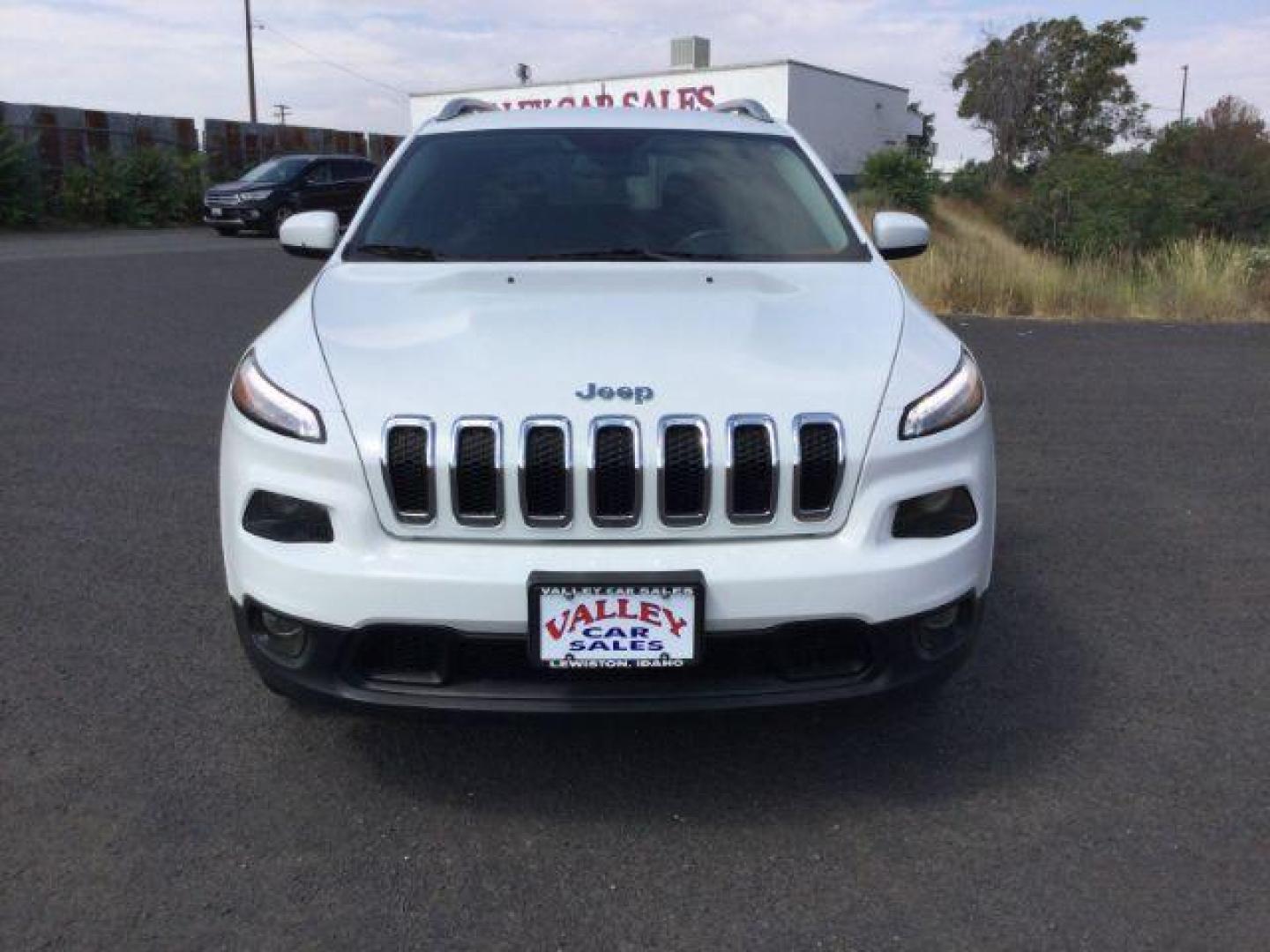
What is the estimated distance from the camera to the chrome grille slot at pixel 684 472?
8.18ft

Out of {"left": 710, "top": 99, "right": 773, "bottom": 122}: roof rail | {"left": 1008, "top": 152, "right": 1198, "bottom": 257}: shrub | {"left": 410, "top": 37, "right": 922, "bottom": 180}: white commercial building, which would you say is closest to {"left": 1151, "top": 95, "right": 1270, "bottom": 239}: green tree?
{"left": 1008, "top": 152, "right": 1198, "bottom": 257}: shrub

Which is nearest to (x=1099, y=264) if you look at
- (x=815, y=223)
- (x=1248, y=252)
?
(x=1248, y=252)

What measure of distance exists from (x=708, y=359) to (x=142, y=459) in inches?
159

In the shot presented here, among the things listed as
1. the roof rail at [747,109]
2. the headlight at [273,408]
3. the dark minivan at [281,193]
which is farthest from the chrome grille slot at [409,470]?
the dark minivan at [281,193]

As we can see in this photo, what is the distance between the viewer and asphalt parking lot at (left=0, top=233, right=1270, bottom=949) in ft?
7.77

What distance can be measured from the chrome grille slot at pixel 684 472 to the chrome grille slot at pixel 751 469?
55mm

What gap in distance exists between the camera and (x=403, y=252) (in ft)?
11.8

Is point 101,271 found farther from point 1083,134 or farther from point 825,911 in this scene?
point 1083,134

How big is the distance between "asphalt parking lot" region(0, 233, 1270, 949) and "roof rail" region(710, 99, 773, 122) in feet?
6.42

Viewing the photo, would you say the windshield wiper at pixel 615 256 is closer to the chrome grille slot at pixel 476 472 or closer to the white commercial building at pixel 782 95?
the chrome grille slot at pixel 476 472

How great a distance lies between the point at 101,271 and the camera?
48.4 ft

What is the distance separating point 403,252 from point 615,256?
25.5 inches

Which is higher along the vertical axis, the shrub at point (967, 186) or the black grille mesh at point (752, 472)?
the black grille mesh at point (752, 472)

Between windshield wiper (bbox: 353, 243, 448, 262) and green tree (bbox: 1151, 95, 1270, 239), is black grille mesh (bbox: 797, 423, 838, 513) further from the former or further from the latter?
green tree (bbox: 1151, 95, 1270, 239)
